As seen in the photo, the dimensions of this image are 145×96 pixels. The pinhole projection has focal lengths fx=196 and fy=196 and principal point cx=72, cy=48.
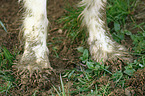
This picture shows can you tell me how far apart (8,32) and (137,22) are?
163cm

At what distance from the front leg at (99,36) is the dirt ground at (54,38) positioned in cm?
24

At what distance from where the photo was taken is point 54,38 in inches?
96.6

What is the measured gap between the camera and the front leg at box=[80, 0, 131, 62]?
2086mm

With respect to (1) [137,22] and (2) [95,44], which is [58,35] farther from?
(1) [137,22]

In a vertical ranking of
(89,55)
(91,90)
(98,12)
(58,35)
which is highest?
(98,12)

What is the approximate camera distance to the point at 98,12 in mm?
2078

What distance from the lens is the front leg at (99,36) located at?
209cm

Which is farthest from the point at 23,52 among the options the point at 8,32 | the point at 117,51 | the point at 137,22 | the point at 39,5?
the point at 137,22

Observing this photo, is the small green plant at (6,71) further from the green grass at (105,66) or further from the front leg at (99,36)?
the front leg at (99,36)

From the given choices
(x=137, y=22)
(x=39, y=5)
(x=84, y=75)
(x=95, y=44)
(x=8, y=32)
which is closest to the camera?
(x=39, y=5)

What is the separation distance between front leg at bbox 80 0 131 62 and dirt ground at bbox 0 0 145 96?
0.80 ft

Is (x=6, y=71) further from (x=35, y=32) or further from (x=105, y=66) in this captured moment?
(x=105, y=66)

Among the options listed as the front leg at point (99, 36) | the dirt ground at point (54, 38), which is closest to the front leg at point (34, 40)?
the dirt ground at point (54, 38)

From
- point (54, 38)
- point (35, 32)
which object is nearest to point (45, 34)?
point (35, 32)
